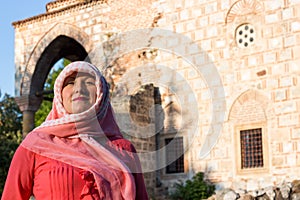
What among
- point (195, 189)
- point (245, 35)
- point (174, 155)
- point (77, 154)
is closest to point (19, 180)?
point (77, 154)

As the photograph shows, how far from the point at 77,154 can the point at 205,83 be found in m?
10.5

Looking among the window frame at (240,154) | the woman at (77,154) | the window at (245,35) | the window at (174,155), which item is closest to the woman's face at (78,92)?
the woman at (77,154)

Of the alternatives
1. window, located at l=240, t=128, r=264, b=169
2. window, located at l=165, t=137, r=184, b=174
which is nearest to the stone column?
window, located at l=165, t=137, r=184, b=174

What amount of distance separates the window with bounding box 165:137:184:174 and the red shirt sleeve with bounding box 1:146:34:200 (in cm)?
1078

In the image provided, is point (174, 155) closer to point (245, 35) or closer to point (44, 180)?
point (245, 35)

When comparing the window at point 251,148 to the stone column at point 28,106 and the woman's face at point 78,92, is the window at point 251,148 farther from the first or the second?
the woman's face at point 78,92

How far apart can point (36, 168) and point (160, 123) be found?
36.3ft

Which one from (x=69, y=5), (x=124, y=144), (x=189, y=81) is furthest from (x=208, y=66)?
(x=124, y=144)

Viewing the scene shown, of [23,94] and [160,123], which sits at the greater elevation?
[23,94]

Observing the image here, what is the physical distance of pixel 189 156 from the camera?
13.0 meters

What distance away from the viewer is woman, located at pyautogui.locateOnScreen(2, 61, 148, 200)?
2512 millimetres

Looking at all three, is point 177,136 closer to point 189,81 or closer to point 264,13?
point 189,81

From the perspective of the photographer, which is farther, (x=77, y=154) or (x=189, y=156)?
(x=189, y=156)

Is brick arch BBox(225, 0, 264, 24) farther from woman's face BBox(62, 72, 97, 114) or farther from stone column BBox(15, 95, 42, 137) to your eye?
woman's face BBox(62, 72, 97, 114)
